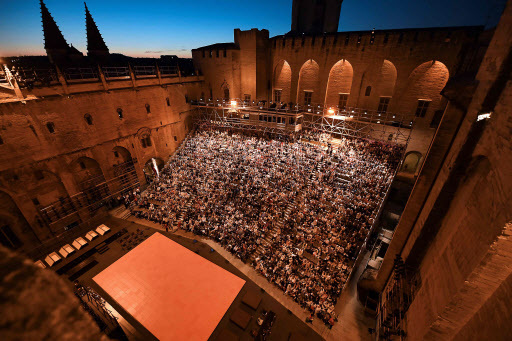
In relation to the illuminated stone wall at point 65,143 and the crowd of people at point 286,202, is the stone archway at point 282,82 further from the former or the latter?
the illuminated stone wall at point 65,143

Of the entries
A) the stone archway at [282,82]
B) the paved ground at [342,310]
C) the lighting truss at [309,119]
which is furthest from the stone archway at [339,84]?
the paved ground at [342,310]

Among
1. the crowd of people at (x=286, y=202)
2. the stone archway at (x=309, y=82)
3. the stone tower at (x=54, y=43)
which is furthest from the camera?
the stone archway at (x=309, y=82)

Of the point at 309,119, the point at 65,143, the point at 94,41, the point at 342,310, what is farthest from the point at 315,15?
the point at 342,310

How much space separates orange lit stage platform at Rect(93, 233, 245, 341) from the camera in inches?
488

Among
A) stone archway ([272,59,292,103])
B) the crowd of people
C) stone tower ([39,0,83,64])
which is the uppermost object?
stone tower ([39,0,83,64])

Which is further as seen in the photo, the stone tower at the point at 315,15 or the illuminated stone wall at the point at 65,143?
the stone tower at the point at 315,15

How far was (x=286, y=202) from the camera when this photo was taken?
709 inches

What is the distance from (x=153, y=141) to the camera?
2538 cm

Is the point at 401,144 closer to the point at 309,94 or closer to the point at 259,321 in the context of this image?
the point at 309,94

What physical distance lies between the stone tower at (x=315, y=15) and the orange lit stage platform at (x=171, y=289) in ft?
97.4

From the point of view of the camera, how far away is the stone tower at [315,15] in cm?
2762

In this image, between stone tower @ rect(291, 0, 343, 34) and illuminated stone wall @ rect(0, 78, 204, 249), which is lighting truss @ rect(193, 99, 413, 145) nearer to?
illuminated stone wall @ rect(0, 78, 204, 249)

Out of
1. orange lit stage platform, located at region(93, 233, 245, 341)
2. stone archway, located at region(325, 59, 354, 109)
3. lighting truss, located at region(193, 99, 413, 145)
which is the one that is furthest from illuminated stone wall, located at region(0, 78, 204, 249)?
stone archway, located at region(325, 59, 354, 109)

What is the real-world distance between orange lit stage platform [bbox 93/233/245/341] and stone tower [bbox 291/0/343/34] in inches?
1169
